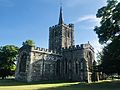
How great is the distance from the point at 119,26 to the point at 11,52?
31.3 m

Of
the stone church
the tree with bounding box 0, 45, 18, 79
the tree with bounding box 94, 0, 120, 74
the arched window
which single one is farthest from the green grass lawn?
the tree with bounding box 0, 45, 18, 79

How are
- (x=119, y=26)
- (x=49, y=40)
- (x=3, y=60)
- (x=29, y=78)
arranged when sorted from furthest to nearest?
(x=49, y=40), (x=3, y=60), (x=29, y=78), (x=119, y=26)

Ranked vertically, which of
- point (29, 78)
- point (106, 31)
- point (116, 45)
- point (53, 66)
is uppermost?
point (106, 31)

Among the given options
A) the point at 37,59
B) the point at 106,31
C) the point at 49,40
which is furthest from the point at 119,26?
the point at 49,40

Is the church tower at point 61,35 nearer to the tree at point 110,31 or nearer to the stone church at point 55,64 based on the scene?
the stone church at point 55,64

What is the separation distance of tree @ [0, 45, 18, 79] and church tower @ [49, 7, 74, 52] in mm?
11464

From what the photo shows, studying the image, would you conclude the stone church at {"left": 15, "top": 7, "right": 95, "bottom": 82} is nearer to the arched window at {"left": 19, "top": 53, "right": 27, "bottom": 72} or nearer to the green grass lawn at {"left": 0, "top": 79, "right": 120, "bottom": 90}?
the arched window at {"left": 19, "top": 53, "right": 27, "bottom": 72}

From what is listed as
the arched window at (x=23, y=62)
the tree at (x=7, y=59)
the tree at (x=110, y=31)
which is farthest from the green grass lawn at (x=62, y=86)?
the tree at (x=7, y=59)

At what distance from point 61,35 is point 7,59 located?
54.2 ft

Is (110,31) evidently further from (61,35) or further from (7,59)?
(7,59)

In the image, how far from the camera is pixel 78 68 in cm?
4019

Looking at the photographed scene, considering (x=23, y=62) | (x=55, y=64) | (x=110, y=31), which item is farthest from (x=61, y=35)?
(x=110, y=31)

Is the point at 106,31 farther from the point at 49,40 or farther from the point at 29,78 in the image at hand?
the point at 49,40

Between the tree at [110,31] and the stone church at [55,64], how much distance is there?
10.9m
